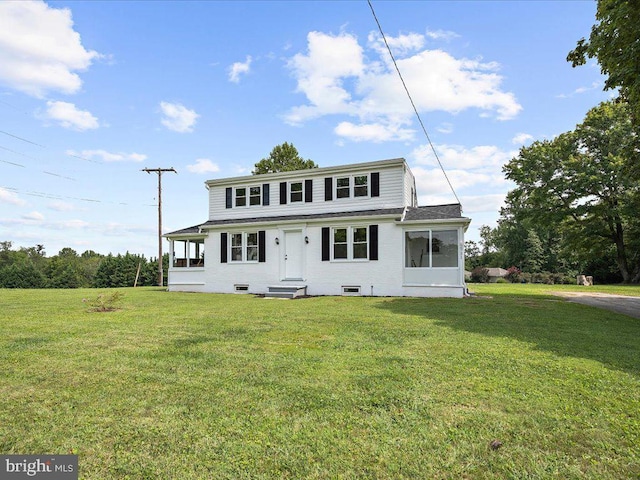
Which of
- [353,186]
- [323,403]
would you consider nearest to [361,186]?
[353,186]

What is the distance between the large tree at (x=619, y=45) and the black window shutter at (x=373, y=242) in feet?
27.6

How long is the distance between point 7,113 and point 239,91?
1285 cm

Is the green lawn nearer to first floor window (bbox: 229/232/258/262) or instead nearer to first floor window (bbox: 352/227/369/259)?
first floor window (bbox: 352/227/369/259)

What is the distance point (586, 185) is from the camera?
24.0 m

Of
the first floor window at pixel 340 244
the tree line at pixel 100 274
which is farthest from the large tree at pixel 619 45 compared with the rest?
the tree line at pixel 100 274

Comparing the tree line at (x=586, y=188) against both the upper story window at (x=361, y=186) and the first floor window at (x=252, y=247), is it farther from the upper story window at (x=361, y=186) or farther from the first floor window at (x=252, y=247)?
the first floor window at (x=252, y=247)

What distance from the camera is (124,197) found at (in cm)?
3028

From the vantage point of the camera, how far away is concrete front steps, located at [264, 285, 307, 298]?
14.6 meters

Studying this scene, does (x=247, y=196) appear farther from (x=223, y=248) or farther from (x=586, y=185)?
(x=586, y=185)

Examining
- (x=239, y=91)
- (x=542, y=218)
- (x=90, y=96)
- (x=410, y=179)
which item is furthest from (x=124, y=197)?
(x=542, y=218)

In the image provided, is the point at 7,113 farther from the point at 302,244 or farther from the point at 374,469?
the point at 374,469

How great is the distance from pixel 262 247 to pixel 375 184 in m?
5.94

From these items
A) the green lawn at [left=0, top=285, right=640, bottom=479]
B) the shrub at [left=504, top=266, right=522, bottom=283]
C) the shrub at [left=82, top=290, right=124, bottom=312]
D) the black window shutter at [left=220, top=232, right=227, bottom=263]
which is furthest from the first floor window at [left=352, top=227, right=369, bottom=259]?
the shrub at [left=504, top=266, right=522, bottom=283]

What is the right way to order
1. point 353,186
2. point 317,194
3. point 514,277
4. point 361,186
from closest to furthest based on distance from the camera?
point 361,186
point 353,186
point 317,194
point 514,277
